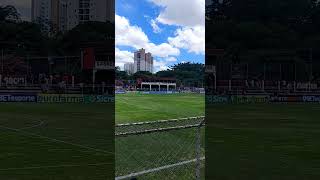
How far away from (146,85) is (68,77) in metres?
12.8

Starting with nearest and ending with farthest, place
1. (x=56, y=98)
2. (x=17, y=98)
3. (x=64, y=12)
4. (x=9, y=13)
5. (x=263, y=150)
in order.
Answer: (x=263, y=150) → (x=17, y=98) → (x=56, y=98) → (x=64, y=12) → (x=9, y=13)

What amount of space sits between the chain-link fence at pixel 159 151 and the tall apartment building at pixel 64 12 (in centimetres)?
1810

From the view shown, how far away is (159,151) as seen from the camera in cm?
605

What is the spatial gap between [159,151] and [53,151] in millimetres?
2349

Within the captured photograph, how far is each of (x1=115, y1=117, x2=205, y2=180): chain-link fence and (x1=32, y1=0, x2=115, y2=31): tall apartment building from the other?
1810 cm

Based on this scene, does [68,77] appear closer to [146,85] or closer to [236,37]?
[236,37]

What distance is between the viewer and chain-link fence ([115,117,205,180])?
4.41 m

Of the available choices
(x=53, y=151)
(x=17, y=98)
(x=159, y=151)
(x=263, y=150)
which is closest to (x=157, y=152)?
(x=159, y=151)

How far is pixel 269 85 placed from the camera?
2422 centimetres

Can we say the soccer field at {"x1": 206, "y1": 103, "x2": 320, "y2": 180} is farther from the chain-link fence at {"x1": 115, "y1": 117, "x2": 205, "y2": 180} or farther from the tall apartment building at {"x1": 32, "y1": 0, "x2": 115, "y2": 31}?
the tall apartment building at {"x1": 32, "y1": 0, "x2": 115, "y2": 31}

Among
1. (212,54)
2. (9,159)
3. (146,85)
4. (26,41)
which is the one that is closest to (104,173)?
(9,159)

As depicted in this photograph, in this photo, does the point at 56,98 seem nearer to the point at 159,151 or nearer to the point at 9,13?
the point at 9,13

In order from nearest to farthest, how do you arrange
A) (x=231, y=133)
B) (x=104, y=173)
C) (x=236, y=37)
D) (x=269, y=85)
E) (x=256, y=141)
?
1. (x=104, y=173)
2. (x=256, y=141)
3. (x=231, y=133)
4. (x=269, y=85)
5. (x=236, y=37)

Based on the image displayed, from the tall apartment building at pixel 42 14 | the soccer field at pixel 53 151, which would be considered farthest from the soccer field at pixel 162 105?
the tall apartment building at pixel 42 14
